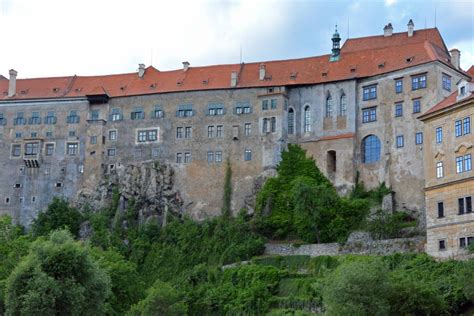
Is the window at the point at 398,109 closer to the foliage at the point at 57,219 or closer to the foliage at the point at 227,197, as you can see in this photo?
the foliage at the point at 227,197

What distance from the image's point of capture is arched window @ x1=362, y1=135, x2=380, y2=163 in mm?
77188

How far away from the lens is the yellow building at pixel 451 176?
192 ft

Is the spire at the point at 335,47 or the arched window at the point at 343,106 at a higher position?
the spire at the point at 335,47

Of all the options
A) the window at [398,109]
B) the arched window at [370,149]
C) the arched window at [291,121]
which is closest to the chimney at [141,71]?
the arched window at [291,121]

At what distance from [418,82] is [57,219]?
114ft

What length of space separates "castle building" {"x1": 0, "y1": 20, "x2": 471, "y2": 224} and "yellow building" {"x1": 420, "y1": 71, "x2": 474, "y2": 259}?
37.6ft

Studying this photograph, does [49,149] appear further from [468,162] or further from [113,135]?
[468,162]

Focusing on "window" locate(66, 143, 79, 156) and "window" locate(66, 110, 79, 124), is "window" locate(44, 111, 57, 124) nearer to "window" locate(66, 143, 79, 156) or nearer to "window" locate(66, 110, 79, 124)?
"window" locate(66, 110, 79, 124)

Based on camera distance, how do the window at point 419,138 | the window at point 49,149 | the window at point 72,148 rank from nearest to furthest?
the window at point 419,138
the window at point 72,148
the window at point 49,149

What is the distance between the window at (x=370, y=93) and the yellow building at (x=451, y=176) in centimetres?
1596

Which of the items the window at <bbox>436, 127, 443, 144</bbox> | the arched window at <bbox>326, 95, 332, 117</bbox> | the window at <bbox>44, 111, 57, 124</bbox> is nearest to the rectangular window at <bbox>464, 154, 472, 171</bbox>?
the window at <bbox>436, 127, 443, 144</bbox>

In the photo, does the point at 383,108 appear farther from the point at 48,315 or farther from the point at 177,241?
the point at 48,315

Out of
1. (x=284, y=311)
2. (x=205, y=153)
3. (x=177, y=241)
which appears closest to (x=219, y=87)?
(x=205, y=153)

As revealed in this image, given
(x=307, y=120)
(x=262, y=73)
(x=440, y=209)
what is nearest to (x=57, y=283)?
(x=440, y=209)
